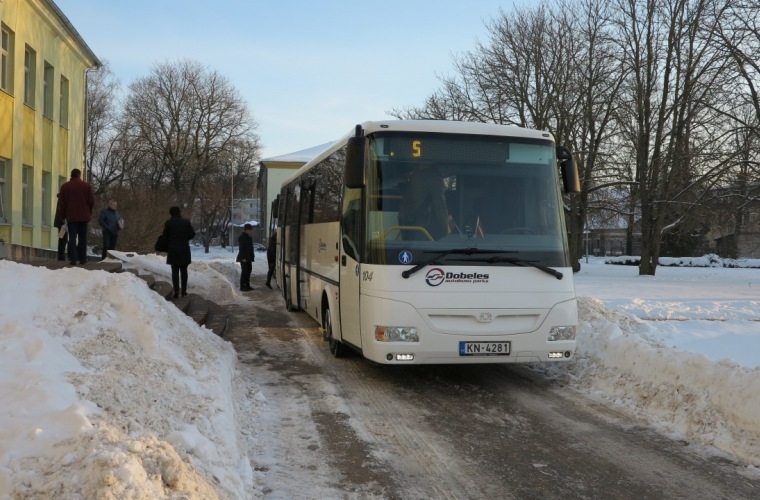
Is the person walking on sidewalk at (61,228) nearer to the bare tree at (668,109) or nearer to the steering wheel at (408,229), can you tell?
the steering wheel at (408,229)

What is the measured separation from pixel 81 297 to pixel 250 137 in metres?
53.6

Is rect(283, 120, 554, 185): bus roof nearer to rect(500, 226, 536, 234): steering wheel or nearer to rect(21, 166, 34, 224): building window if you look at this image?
rect(500, 226, 536, 234): steering wheel

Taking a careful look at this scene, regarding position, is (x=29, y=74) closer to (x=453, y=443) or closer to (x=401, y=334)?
(x=401, y=334)

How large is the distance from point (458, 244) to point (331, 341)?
10.0ft

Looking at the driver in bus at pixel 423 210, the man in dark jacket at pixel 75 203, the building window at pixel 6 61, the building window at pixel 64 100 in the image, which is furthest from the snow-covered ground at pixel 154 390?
the building window at pixel 64 100

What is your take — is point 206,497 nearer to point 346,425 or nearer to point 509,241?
point 346,425

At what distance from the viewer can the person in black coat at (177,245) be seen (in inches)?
552

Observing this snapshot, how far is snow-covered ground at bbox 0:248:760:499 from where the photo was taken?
11.3 ft

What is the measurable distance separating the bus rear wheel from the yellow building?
9.14 meters

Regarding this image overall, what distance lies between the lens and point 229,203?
66.7m

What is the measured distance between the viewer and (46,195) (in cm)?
2286

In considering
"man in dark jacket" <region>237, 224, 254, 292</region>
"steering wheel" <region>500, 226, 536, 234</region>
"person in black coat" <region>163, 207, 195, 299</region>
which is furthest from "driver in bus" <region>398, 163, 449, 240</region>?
"man in dark jacket" <region>237, 224, 254, 292</region>

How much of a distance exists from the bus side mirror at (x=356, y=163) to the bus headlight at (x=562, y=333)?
2614 mm

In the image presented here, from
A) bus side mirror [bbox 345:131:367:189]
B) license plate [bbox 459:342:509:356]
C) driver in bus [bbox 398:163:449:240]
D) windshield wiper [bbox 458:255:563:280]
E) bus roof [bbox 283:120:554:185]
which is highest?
bus roof [bbox 283:120:554:185]
